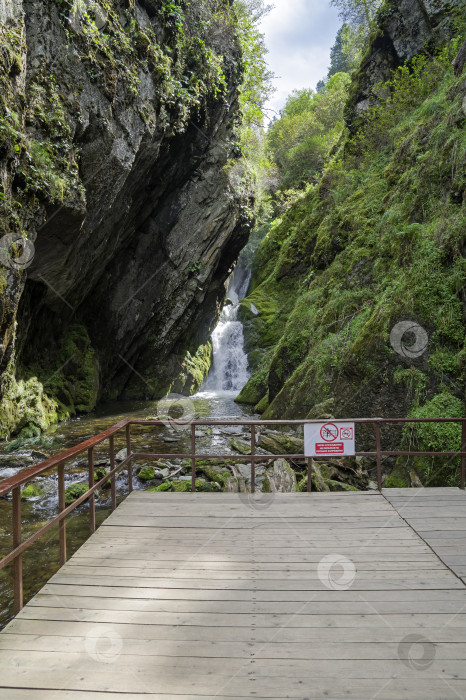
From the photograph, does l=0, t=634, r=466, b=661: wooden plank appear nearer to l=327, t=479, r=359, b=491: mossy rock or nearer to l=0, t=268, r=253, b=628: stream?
l=0, t=268, r=253, b=628: stream

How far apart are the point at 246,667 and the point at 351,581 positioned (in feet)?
4.20

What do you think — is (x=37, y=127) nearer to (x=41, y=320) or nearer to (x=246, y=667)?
(x=41, y=320)

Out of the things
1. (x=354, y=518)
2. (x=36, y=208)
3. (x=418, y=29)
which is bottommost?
(x=354, y=518)

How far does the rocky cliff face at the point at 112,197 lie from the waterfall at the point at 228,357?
162 cm

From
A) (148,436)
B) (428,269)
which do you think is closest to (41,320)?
(148,436)

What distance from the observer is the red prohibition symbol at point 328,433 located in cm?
540

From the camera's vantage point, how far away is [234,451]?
35.6 feet

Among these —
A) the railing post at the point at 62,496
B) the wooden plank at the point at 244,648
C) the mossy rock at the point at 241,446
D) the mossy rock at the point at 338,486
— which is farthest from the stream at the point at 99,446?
the mossy rock at the point at 338,486

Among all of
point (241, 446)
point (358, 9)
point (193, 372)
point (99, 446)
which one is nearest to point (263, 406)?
point (241, 446)

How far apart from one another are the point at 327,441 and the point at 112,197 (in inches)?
397

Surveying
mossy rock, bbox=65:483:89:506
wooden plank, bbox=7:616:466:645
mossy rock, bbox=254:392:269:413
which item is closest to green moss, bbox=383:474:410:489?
wooden plank, bbox=7:616:466:645

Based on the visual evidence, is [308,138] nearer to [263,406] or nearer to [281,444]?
[263,406]

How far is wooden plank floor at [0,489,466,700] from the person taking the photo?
2.33 meters

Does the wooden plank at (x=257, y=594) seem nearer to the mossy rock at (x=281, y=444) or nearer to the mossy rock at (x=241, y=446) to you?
the mossy rock at (x=281, y=444)
